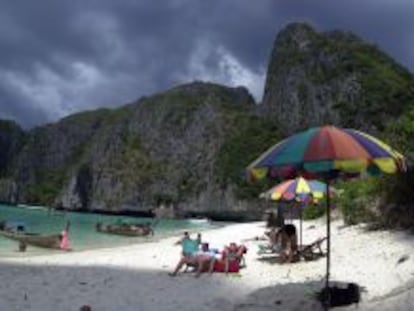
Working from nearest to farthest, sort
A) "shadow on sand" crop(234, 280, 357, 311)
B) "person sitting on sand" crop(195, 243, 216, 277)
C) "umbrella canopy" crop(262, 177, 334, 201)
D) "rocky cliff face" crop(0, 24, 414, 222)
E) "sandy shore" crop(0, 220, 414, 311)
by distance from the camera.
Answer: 1. "shadow on sand" crop(234, 280, 357, 311)
2. "sandy shore" crop(0, 220, 414, 311)
3. "person sitting on sand" crop(195, 243, 216, 277)
4. "umbrella canopy" crop(262, 177, 334, 201)
5. "rocky cliff face" crop(0, 24, 414, 222)

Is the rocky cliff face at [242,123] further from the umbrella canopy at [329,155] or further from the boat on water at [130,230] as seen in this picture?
the umbrella canopy at [329,155]

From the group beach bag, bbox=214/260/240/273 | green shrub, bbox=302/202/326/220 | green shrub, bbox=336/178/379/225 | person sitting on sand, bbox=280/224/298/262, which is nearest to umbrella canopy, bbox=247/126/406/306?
beach bag, bbox=214/260/240/273

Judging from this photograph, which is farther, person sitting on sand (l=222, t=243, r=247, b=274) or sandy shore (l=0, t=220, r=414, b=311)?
person sitting on sand (l=222, t=243, r=247, b=274)

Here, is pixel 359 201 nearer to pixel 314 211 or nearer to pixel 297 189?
pixel 297 189

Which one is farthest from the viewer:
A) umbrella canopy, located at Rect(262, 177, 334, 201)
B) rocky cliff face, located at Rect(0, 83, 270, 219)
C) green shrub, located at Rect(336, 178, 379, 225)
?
rocky cliff face, located at Rect(0, 83, 270, 219)

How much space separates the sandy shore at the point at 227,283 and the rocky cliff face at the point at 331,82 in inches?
4461

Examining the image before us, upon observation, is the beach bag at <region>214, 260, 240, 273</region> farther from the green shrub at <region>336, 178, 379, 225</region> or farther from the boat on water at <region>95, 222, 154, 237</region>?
the boat on water at <region>95, 222, 154, 237</region>

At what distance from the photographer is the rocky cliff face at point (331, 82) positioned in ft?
448

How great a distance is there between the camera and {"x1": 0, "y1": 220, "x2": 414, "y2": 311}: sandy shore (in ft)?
39.6

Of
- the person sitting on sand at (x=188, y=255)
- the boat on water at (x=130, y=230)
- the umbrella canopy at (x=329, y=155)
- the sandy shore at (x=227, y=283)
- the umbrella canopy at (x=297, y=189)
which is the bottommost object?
the sandy shore at (x=227, y=283)

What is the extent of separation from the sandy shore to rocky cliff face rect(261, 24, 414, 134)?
113303mm

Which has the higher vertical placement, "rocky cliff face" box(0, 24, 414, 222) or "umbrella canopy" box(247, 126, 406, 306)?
"rocky cliff face" box(0, 24, 414, 222)

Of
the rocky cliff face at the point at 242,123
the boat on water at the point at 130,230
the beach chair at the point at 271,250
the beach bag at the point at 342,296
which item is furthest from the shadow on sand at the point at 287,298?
the rocky cliff face at the point at 242,123

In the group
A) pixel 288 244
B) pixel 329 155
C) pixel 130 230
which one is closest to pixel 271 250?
pixel 288 244
